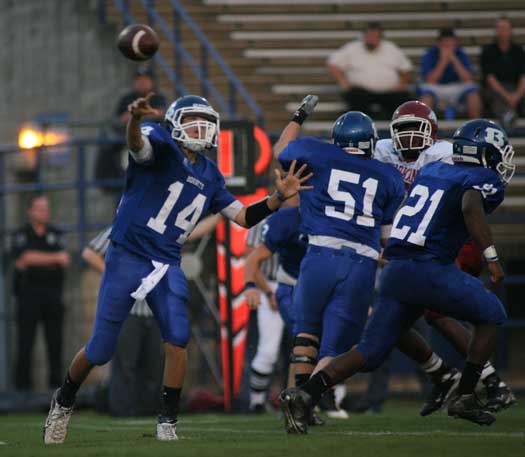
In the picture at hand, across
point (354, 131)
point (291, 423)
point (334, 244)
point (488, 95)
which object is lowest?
point (291, 423)

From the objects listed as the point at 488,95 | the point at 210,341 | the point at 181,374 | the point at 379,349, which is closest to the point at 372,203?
the point at 379,349

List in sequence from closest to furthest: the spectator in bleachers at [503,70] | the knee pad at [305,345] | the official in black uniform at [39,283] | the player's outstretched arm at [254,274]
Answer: the knee pad at [305,345] < the player's outstretched arm at [254,274] < the official in black uniform at [39,283] < the spectator in bleachers at [503,70]

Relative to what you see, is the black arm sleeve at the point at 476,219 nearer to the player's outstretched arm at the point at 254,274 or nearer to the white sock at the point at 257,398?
the player's outstretched arm at the point at 254,274

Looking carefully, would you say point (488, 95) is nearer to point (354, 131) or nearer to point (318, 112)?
point (318, 112)

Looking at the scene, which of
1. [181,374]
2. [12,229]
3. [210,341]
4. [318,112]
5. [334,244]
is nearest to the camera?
[181,374]

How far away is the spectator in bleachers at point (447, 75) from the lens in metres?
13.4

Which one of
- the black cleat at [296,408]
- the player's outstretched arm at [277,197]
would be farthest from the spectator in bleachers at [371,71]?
the black cleat at [296,408]

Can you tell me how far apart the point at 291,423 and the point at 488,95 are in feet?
22.2

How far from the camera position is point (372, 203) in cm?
790

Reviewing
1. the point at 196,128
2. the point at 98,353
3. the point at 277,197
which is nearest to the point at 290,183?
the point at 277,197

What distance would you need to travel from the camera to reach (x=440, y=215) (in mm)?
7418

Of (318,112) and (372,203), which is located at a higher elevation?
(318,112)

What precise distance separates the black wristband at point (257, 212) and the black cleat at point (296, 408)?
0.94 m

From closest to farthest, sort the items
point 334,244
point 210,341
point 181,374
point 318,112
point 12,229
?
1. point 181,374
2. point 334,244
3. point 210,341
4. point 12,229
5. point 318,112
